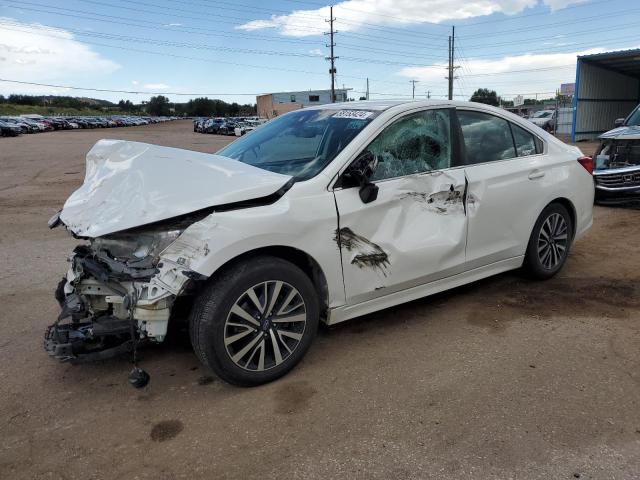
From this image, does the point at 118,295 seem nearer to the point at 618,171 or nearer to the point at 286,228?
the point at 286,228

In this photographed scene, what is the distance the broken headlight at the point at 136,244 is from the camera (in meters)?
2.97

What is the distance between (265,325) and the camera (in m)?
3.18

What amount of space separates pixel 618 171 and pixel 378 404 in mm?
7680

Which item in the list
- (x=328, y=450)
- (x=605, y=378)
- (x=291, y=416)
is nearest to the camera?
(x=328, y=450)

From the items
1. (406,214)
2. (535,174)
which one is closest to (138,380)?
(406,214)

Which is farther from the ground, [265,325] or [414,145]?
[414,145]

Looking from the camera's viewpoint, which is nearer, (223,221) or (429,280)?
(223,221)

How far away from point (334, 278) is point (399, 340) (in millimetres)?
819

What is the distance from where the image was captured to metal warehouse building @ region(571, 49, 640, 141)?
2389cm

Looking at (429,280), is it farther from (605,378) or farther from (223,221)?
(223,221)

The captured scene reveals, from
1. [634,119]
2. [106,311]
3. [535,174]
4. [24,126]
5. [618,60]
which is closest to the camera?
[106,311]

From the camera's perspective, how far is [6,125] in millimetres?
45031

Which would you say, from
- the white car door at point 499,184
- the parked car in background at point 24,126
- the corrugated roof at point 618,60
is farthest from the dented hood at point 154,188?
the parked car in background at point 24,126

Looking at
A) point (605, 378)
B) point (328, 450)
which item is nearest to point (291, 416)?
point (328, 450)
